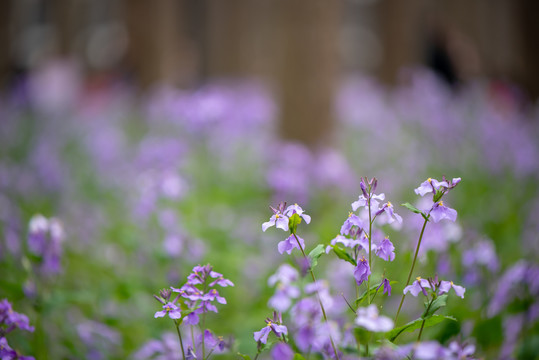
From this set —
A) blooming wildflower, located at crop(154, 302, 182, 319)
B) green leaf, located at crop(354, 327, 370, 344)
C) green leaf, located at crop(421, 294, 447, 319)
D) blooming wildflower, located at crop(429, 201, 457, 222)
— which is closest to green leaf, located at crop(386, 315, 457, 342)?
green leaf, located at crop(421, 294, 447, 319)

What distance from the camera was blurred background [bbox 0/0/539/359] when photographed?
1.76m

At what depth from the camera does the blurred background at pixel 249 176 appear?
176 centimetres

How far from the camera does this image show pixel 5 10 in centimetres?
763

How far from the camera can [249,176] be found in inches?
174

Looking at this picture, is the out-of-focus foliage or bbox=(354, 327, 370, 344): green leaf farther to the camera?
the out-of-focus foliage

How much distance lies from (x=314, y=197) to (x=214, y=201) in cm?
84

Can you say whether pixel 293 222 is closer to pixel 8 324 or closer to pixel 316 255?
pixel 316 255

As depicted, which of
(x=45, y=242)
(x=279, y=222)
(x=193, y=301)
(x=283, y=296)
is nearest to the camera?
(x=279, y=222)

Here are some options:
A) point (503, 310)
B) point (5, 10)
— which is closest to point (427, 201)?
point (503, 310)

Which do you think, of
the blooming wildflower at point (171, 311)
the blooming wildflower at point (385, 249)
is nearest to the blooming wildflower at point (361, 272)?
the blooming wildflower at point (385, 249)

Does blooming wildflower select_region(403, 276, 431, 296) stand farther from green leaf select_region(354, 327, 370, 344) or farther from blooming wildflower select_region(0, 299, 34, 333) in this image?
blooming wildflower select_region(0, 299, 34, 333)

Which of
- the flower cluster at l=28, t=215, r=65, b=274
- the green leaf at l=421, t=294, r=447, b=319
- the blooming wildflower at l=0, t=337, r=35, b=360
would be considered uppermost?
the flower cluster at l=28, t=215, r=65, b=274

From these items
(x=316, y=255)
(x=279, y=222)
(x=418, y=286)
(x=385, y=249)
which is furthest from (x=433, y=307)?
(x=279, y=222)

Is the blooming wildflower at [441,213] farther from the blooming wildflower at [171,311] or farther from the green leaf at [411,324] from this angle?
the blooming wildflower at [171,311]
